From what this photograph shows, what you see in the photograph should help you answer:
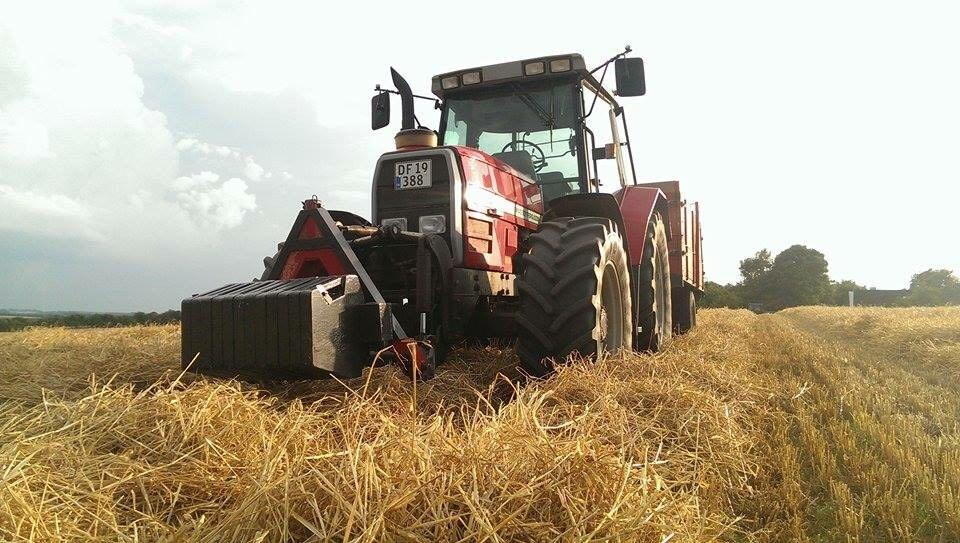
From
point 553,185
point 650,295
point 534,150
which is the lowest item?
point 650,295

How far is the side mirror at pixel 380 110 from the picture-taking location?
5.61 metres

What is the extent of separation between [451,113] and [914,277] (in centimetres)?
6650

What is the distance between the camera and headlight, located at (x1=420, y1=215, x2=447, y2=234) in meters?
4.54

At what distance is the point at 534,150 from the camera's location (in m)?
5.75

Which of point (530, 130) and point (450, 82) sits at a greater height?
point (450, 82)

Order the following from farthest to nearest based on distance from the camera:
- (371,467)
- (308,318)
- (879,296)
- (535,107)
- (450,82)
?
1. (879,296)
2. (450,82)
3. (535,107)
4. (308,318)
5. (371,467)

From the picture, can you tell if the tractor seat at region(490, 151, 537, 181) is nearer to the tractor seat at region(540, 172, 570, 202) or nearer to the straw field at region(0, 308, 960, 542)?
the tractor seat at region(540, 172, 570, 202)

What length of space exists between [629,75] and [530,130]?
962 mm

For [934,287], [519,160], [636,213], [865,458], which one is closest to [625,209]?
[636,213]

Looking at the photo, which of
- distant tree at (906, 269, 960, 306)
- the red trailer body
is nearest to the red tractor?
the red trailer body

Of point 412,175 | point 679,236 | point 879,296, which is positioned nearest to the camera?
point 412,175

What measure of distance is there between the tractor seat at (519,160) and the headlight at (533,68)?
0.69 metres

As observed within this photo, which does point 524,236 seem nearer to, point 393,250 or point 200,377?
point 393,250

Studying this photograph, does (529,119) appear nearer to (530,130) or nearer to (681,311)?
(530,130)
